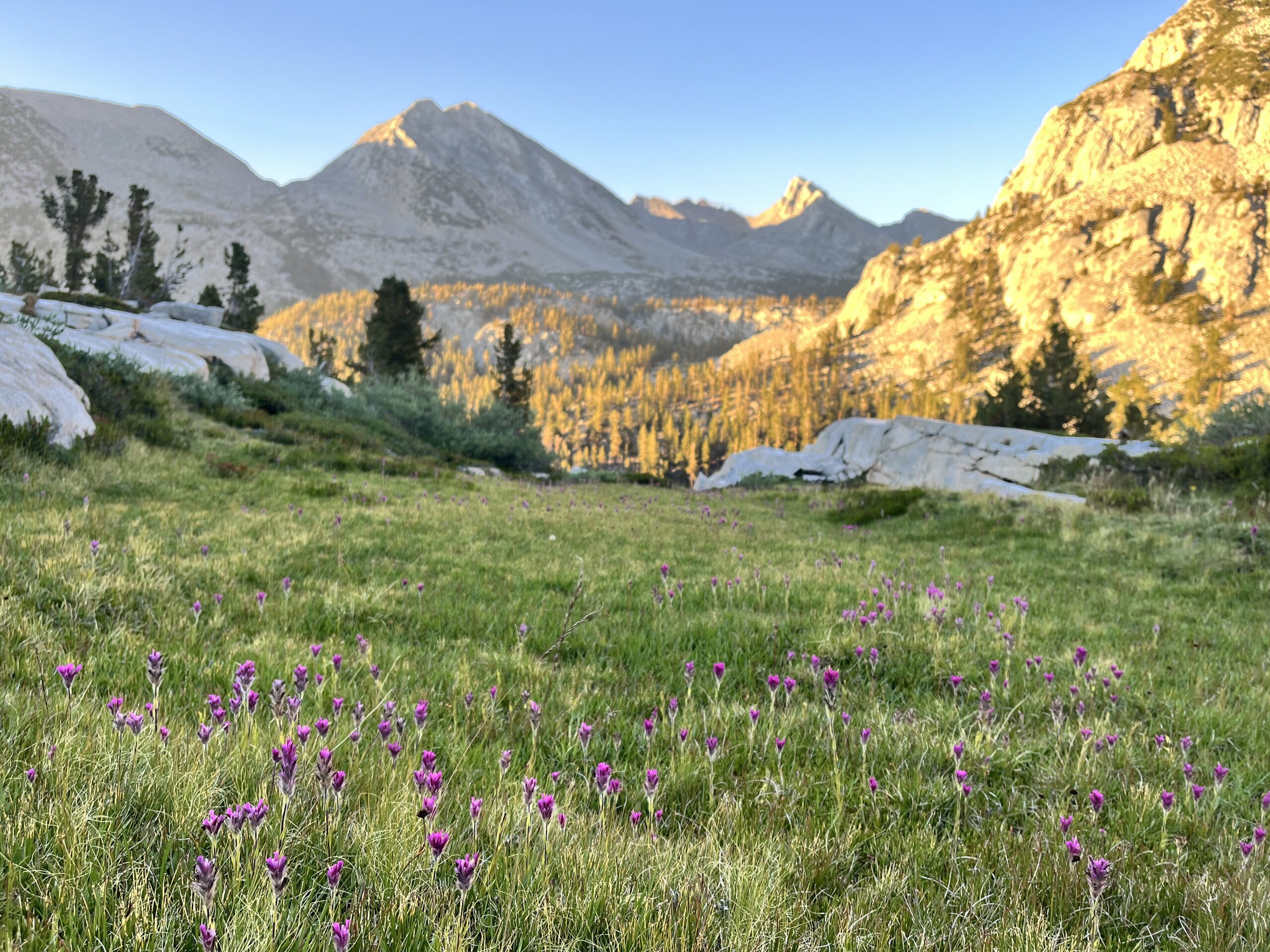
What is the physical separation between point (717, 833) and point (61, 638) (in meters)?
3.68

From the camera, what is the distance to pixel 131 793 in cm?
167

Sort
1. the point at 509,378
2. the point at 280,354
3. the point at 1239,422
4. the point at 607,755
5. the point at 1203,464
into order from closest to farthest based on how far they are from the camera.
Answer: the point at 607,755
the point at 1203,464
the point at 1239,422
the point at 280,354
the point at 509,378

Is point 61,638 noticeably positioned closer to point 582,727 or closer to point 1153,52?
point 582,727

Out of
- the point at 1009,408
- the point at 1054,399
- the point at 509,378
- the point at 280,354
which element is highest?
the point at 1054,399

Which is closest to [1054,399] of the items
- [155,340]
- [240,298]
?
[155,340]

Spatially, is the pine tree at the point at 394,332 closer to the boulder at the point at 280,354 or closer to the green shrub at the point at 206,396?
the boulder at the point at 280,354

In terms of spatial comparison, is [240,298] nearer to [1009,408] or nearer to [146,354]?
[146,354]

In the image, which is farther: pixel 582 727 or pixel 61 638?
pixel 61 638

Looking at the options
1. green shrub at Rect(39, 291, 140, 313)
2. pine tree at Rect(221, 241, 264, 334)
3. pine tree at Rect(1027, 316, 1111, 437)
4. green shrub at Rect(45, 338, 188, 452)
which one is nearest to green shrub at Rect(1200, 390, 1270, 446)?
pine tree at Rect(1027, 316, 1111, 437)

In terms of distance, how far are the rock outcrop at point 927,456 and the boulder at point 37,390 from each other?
2130 cm

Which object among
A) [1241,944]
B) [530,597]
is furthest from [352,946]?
[530,597]

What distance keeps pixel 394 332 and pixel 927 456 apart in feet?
136

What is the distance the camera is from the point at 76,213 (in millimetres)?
42750

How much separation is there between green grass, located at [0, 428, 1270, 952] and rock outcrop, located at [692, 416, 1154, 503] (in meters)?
14.0
